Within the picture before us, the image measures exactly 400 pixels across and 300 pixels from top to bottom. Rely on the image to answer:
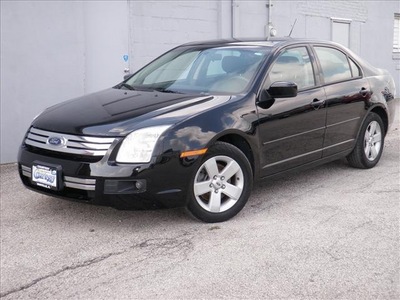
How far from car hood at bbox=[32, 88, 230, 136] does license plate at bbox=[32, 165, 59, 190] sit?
12.9 inches

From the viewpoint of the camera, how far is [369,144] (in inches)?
241

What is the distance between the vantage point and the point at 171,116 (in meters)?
4.04

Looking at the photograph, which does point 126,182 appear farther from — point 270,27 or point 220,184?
point 270,27

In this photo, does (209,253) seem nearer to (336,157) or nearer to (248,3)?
(336,157)

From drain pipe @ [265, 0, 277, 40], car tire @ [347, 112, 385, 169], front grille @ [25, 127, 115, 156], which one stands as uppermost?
drain pipe @ [265, 0, 277, 40]

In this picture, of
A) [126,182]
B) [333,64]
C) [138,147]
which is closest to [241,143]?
[138,147]

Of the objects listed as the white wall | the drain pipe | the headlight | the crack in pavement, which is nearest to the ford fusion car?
the headlight

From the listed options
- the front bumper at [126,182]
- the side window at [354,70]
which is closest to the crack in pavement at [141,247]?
the front bumper at [126,182]

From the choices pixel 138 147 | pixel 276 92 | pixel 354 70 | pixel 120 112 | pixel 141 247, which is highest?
pixel 354 70

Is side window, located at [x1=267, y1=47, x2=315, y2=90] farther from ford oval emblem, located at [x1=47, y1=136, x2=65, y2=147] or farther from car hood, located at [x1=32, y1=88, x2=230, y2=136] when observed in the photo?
ford oval emblem, located at [x1=47, y1=136, x2=65, y2=147]

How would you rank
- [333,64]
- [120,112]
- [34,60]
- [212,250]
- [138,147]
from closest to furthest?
[212,250], [138,147], [120,112], [333,64], [34,60]

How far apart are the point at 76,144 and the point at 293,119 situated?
6.80ft

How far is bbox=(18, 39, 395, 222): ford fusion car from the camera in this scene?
12.8ft

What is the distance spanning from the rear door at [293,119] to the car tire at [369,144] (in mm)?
917
